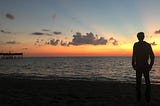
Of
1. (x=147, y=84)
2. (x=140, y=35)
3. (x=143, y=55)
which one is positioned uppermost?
→ (x=140, y=35)

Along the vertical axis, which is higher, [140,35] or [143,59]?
[140,35]

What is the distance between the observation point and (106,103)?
10602 millimetres

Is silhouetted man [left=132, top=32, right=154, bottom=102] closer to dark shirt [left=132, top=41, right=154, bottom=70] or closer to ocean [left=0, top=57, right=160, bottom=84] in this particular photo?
dark shirt [left=132, top=41, right=154, bottom=70]

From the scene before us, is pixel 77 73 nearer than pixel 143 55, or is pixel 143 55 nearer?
pixel 143 55

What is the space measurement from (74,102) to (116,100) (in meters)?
1.73

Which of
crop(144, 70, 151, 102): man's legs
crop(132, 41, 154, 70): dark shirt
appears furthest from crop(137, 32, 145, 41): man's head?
crop(144, 70, 151, 102): man's legs

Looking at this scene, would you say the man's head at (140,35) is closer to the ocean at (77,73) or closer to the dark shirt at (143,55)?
the dark shirt at (143,55)

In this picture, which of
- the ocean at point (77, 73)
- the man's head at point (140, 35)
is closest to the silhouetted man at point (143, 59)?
the man's head at point (140, 35)

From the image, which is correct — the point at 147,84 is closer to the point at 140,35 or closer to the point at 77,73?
the point at 140,35

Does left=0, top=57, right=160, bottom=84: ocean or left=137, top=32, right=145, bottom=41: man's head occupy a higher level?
left=137, top=32, right=145, bottom=41: man's head

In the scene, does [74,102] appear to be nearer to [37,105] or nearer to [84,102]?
[84,102]

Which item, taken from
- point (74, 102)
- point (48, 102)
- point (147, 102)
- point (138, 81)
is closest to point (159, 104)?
point (147, 102)

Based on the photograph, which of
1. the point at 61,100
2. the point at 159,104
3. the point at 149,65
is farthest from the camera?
the point at 61,100

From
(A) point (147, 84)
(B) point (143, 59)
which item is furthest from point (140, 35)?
(A) point (147, 84)
